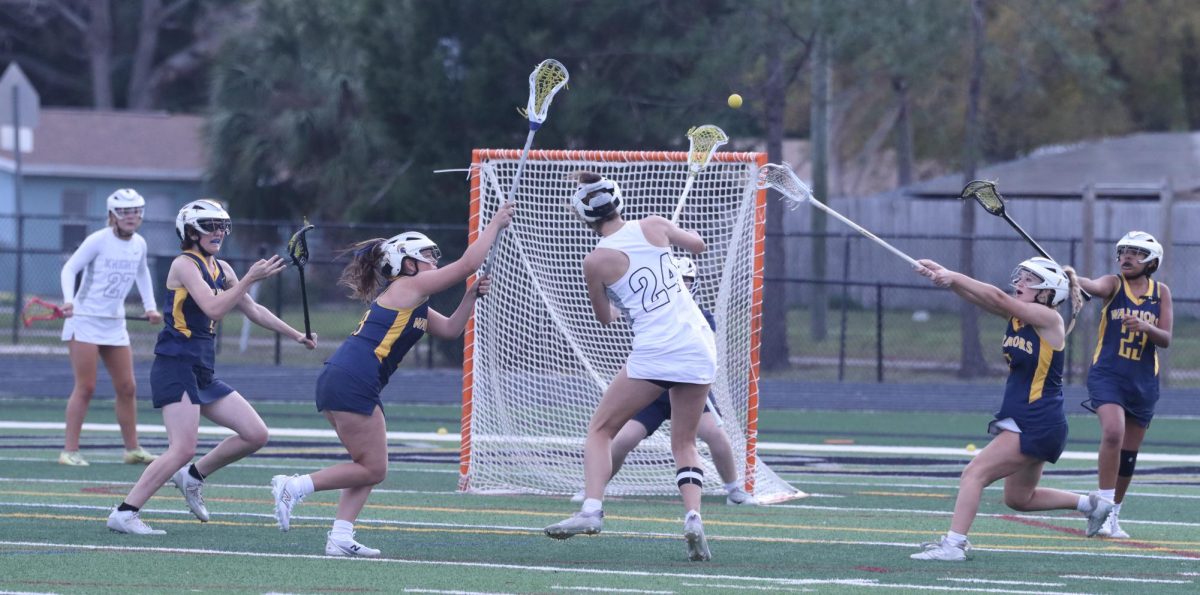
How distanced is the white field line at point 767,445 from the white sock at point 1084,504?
18.1 ft

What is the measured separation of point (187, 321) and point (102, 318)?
3.39 meters

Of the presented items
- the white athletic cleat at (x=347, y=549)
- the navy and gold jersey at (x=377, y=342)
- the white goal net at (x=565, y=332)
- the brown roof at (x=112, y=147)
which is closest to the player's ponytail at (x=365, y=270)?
the navy and gold jersey at (x=377, y=342)

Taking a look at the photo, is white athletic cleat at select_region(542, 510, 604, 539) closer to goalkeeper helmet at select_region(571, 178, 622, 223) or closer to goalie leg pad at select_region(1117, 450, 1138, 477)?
goalkeeper helmet at select_region(571, 178, 622, 223)

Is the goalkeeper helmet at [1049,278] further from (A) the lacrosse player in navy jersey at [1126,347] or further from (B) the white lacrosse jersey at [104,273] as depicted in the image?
(B) the white lacrosse jersey at [104,273]

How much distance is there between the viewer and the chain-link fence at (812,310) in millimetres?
23422

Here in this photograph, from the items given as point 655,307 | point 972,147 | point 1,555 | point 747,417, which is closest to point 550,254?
point 747,417

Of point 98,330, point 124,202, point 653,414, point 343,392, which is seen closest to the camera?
point 343,392

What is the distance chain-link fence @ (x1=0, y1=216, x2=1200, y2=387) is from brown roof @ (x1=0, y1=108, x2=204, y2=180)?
5.90ft

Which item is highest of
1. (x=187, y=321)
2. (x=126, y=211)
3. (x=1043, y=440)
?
(x=126, y=211)

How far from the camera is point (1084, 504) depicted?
29.5 ft

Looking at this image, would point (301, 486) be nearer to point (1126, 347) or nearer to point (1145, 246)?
point (1126, 347)

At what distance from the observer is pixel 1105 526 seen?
9578mm

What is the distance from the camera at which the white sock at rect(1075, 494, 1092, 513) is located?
29.4 feet

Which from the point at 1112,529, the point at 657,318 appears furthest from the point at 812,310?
the point at 657,318
